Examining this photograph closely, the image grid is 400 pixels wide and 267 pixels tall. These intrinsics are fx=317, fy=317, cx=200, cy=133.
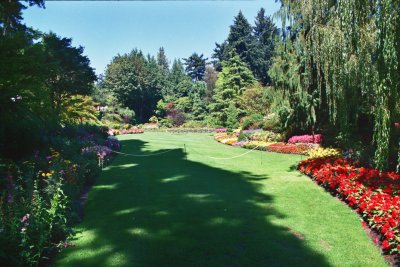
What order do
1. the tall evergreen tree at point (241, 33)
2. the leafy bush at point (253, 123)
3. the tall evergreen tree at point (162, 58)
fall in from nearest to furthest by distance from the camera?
the leafy bush at point (253, 123) < the tall evergreen tree at point (241, 33) < the tall evergreen tree at point (162, 58)

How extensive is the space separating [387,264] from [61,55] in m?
23.6

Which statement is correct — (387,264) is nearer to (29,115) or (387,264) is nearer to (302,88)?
(29,115)

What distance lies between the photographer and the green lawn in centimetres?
551

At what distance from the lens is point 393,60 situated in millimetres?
6516

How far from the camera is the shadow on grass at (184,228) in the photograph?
5.45 meters

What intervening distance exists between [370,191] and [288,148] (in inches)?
431

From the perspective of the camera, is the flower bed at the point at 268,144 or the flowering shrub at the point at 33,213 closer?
the flowering shrub at the point at 33,213

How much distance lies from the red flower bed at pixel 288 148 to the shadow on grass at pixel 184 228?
7651 mm

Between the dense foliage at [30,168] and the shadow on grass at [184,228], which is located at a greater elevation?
the dense foliage at [30,168]

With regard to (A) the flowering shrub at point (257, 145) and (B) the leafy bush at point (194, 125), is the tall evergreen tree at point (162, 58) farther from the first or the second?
(A) the flowering shrub at point (257, 145)

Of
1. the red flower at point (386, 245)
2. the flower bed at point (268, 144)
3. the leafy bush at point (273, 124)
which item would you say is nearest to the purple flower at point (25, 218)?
the red flower at point (386, 245)

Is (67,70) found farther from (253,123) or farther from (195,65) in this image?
(195,65)

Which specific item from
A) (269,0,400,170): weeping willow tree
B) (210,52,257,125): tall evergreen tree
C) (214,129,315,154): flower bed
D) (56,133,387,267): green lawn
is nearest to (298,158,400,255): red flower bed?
(56,133,387,267): green lawn

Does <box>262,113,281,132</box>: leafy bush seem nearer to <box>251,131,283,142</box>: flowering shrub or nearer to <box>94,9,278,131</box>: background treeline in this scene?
Result: <box>251,131,283,142</box>: flowering shrub
